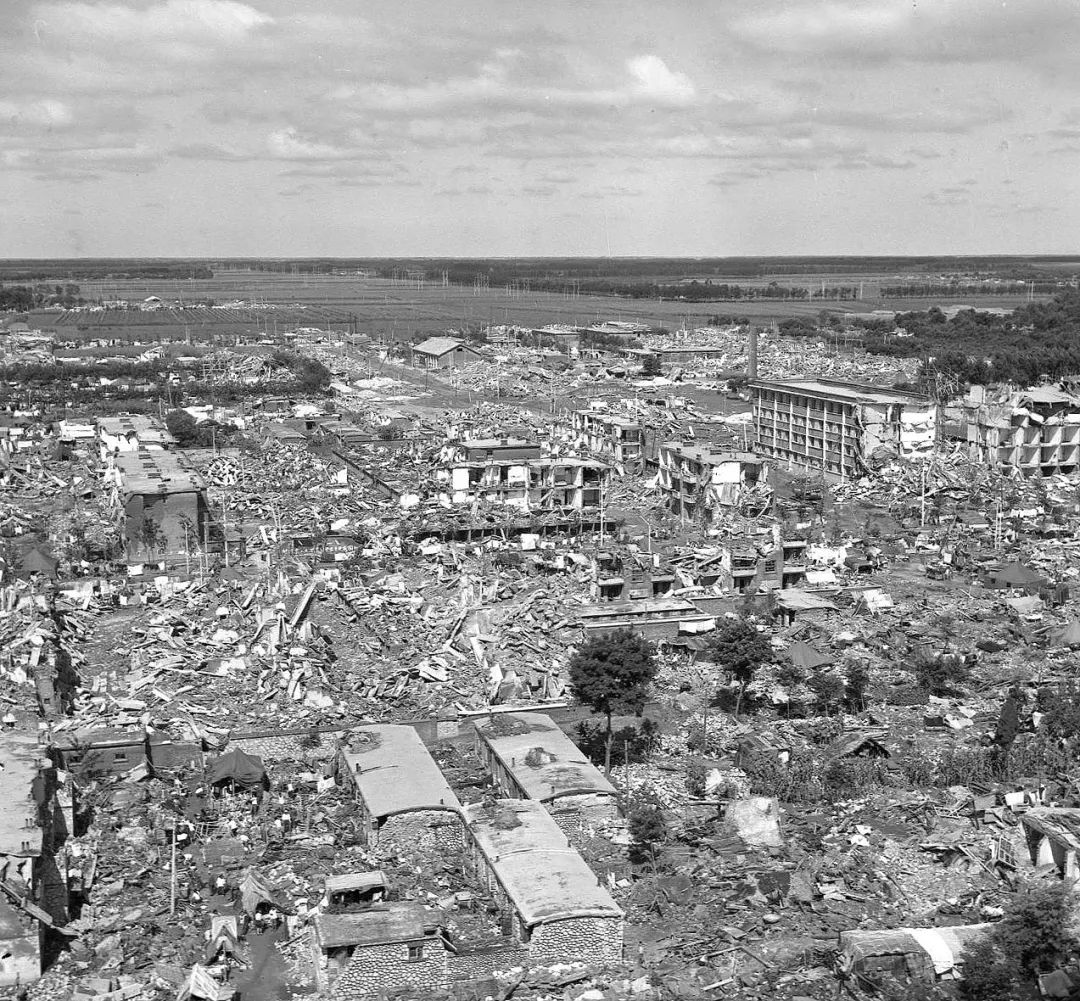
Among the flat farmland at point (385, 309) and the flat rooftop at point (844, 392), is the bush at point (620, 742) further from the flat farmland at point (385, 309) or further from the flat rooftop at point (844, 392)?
the flat farmland at point (385, 309)

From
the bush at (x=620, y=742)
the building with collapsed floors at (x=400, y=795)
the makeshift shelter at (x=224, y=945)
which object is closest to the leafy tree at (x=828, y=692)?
the bush at (x=620, y=742)

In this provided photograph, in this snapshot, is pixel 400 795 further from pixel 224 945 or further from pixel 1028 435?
pixel 1028 435

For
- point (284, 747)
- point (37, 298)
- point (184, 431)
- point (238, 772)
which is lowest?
point (284, 747)

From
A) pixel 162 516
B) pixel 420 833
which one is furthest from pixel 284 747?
pixel 162 516

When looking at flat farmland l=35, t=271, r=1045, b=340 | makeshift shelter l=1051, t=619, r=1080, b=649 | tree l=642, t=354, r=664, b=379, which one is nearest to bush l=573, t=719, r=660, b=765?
makeshift shelter l=1051, t=619, r=1080, b=649

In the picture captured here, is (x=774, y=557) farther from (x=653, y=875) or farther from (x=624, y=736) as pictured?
(x=653, y=875)

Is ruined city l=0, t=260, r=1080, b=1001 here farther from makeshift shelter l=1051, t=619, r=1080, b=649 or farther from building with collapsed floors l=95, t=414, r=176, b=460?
building with collapsed floors l=95, t=414, r=176, b=460
